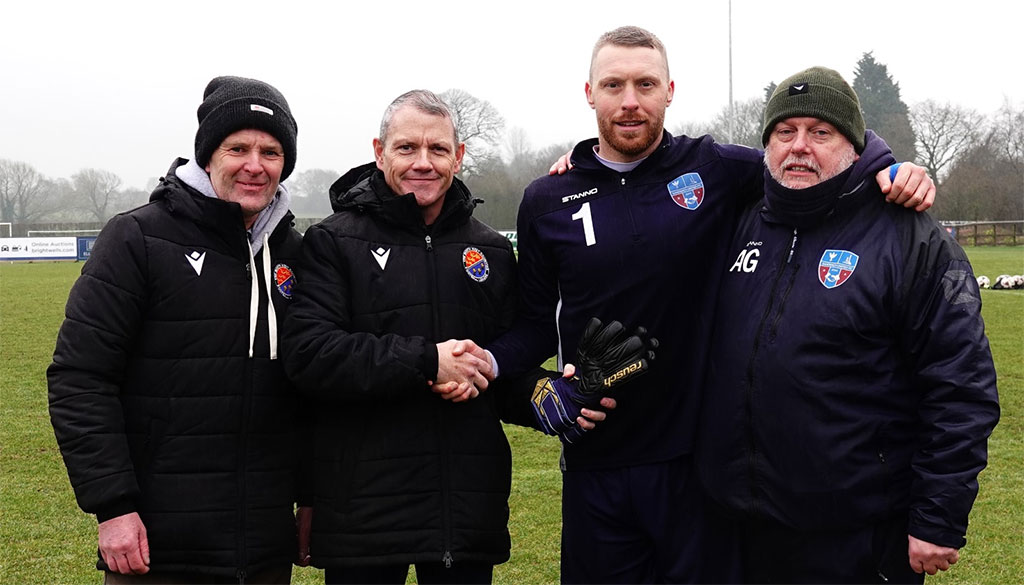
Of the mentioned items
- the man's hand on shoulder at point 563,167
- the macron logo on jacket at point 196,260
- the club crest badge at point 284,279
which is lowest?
the club crest badge at point 284,279

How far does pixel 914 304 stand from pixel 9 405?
956cm

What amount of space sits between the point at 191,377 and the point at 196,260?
38 centimetres

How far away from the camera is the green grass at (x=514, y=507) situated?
4984 mm

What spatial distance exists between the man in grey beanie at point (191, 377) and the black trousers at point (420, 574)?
0.71ft

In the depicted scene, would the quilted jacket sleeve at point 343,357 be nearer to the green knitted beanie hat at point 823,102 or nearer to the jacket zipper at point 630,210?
the jacket zipper at point 630,210

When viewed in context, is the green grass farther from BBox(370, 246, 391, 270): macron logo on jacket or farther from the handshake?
BBox(370, 246, 391, 270): macron logo on jacket

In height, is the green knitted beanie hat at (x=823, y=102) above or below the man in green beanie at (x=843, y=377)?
above

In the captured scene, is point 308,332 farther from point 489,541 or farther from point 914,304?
point 914,304

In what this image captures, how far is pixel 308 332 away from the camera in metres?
2.86

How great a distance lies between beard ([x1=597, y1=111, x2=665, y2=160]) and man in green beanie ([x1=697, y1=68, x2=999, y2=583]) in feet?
1.37

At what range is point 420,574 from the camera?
3008mm

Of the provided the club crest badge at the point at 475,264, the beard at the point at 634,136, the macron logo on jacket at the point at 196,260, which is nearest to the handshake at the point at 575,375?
the club crest badge at the point at 475,264

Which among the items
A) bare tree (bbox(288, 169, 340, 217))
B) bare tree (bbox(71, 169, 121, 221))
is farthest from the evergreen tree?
bare tree (bbox(71, 169, 121, 221))

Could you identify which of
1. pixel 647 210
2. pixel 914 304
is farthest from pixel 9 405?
pixel 914 304
